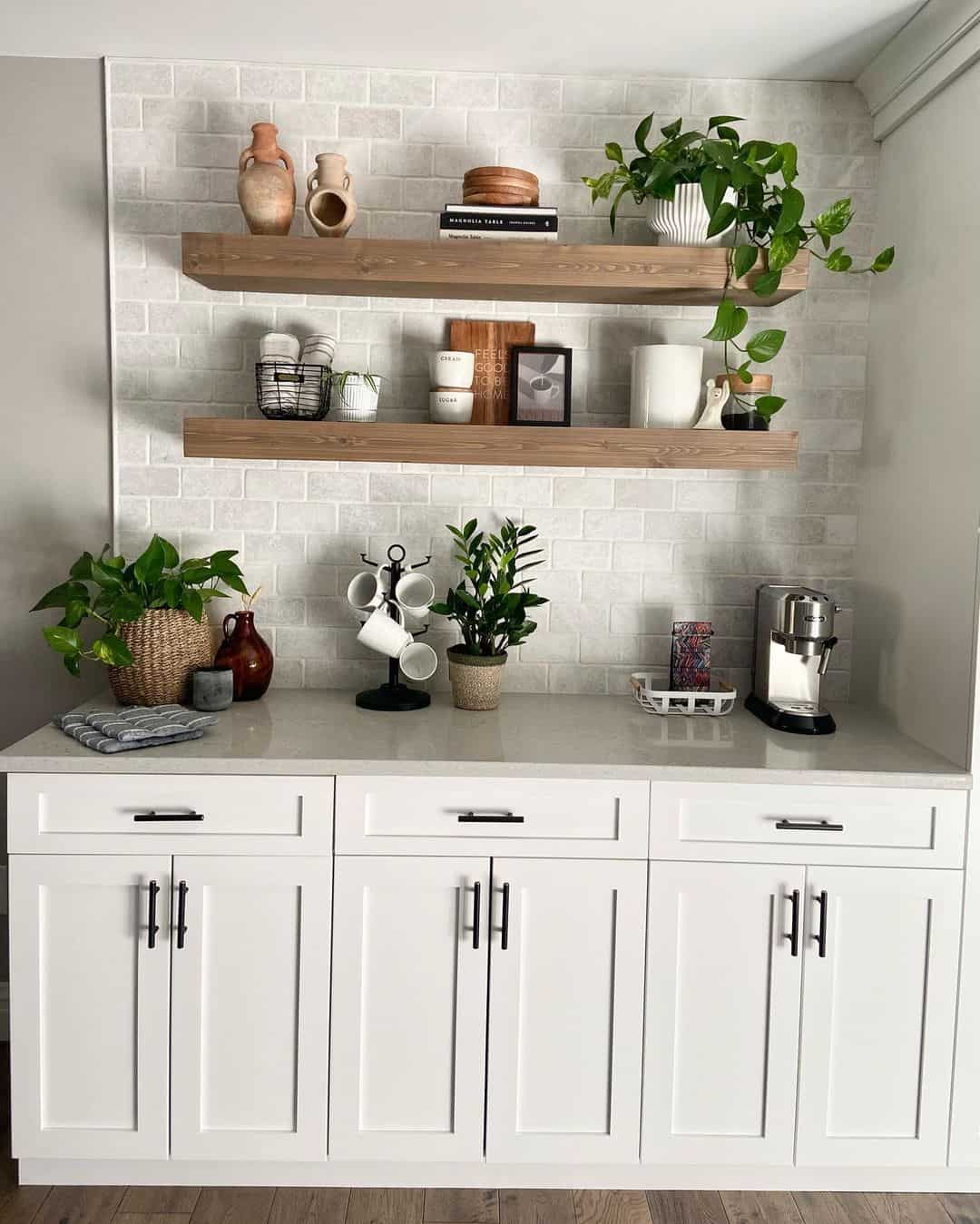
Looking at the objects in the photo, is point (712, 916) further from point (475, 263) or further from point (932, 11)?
point (932, 11)

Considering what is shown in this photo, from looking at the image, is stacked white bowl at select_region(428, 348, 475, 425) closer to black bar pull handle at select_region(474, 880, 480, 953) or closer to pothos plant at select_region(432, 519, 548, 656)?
pothos plant at select_region(432, 519, 548, 656)

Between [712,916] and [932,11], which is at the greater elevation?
[932,11]

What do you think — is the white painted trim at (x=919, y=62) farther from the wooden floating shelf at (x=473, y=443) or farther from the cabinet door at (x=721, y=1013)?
the cabinet door at (x=721, y=1013)

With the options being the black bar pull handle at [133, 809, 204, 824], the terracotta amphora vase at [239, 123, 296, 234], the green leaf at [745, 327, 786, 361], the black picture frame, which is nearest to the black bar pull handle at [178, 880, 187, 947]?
the black bar pull handle at [133, 809, 204, 824]

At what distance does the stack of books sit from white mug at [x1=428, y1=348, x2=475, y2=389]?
285mm

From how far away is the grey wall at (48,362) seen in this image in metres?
2.65

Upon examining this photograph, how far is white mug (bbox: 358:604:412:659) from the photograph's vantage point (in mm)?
2564

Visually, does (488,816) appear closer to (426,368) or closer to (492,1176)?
(492,1176)

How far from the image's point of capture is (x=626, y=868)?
216 cm

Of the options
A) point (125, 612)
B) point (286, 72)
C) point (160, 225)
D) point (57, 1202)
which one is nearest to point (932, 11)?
point (286, 72)

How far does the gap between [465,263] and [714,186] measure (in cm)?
60

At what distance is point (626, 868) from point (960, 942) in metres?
0.73

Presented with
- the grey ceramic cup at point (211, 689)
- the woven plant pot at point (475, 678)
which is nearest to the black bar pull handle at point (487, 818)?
the woven plant pot at point (475, 678)

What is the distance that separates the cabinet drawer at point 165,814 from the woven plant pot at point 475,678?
54cm
